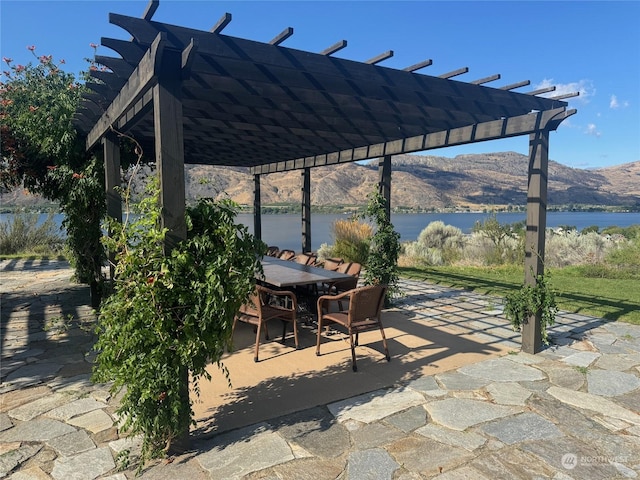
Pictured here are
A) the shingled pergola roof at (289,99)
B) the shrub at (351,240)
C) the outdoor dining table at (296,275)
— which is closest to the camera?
the shingled pergola roof at (289,99)

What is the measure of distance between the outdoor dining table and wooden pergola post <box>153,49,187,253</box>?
67.6 inches

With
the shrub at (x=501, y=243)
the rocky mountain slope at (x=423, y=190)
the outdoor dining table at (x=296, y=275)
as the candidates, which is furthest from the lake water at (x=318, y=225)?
the rocky mountain slope at (x=423, y=190)

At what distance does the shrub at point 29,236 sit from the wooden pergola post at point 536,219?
12.1 m

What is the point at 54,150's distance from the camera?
5387 millimetres

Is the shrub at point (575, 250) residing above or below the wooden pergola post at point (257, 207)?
below

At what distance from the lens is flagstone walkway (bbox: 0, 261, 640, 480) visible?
209 centimetres

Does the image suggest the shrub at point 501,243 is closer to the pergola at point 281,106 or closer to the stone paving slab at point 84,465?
the pergola at point 281,106

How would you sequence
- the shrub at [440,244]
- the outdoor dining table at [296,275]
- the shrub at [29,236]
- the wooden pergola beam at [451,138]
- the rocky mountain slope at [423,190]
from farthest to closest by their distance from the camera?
the rocky mountain slope at [423,190], the shrub at [440,244], the shrub at [29,236], the outdoor dining table at [296,275], the wooden pergola beam at [451,138]

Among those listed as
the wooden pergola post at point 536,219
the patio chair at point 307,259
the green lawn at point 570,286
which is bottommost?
the green lawn at point 570,286

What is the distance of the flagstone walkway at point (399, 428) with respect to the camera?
209cm

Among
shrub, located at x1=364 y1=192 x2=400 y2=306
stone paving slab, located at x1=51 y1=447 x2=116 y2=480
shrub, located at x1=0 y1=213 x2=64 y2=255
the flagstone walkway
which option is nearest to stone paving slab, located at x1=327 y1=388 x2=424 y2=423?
the flagstone walkway

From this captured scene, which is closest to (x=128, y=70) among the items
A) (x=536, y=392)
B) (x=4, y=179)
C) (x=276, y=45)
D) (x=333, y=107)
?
(x=276, y=45)

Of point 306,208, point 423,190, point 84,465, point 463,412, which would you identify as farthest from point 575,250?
point 423,190

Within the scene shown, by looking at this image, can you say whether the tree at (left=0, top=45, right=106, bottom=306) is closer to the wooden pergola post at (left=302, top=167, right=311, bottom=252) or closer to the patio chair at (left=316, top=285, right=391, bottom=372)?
the patio chair at (left=316, top=285, right=391, bottom=372)
